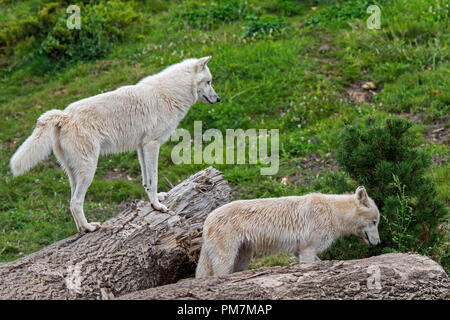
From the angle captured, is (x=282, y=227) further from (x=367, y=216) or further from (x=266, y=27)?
(x=266, y=27)

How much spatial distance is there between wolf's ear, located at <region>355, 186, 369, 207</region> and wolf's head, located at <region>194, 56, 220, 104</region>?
2497mm

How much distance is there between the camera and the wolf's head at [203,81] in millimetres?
8047

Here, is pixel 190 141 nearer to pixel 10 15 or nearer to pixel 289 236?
pixel 289 236

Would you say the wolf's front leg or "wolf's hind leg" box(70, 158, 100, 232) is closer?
"wolf's hind leg" box(70, 158, 100, 232)

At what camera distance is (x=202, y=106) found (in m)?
11.8

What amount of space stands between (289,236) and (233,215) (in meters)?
0.69

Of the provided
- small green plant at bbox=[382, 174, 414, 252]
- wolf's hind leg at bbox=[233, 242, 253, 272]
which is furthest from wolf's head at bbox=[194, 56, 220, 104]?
small green plant at bbox=[382, 174, 414, 252]

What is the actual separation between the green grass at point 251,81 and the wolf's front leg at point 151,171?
71.8 inches

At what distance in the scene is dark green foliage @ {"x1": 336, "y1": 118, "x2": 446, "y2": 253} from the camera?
6.87 metres

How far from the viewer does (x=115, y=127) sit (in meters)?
7.31

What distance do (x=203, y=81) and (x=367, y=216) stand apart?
2.86 m

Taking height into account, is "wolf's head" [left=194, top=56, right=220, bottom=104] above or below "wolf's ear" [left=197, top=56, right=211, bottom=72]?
below

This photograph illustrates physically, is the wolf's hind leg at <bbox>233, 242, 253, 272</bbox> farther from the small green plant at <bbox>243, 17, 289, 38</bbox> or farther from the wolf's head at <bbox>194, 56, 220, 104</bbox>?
the small green plant at <bbox>243, 17, 289, 38</bbox>

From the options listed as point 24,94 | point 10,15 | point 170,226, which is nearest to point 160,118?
point 170,226
